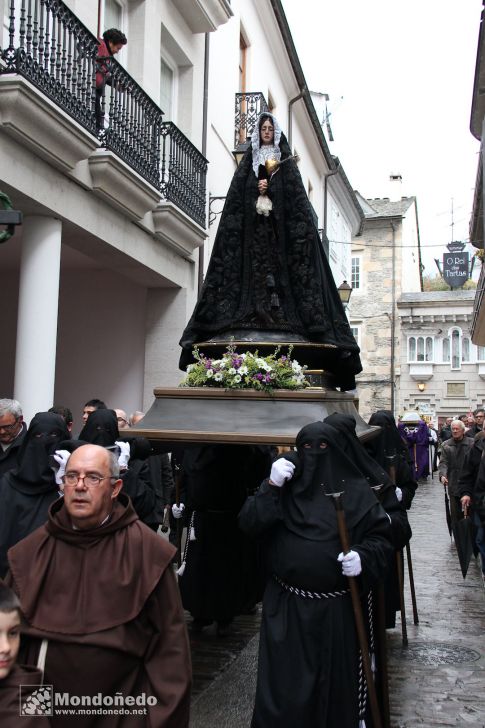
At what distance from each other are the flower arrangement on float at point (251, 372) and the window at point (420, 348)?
38269 mm

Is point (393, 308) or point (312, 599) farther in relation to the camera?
point (393, 308)

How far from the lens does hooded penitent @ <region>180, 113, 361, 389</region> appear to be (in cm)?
577

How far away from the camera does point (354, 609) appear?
13.9 ft

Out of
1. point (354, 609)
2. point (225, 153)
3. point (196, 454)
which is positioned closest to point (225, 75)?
point (225, 153)

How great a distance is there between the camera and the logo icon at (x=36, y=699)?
261 centimetres

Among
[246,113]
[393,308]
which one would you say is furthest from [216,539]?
[393,308]

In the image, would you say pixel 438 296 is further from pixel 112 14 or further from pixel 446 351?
pixel 112 14

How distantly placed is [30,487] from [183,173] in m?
9.23

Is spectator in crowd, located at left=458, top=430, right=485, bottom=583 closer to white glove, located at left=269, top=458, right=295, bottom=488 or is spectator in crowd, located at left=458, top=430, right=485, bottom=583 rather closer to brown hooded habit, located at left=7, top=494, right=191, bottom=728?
white glove, located at left=269, top=458, right=295, bottom=488

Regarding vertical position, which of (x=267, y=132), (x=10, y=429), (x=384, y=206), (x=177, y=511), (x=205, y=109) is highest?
(x=384, y=206)

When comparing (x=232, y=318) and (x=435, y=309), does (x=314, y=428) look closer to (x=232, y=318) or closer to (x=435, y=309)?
(x=232, y=318)

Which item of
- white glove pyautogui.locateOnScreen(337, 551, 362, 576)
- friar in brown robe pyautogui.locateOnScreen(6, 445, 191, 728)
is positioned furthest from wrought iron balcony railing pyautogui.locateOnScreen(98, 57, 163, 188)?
friar in brown robe pyautogui.locateOnScreen(6, 445, 191, 728)

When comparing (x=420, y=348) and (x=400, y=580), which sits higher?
(x=420, y=348)

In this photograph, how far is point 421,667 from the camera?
249 inches
